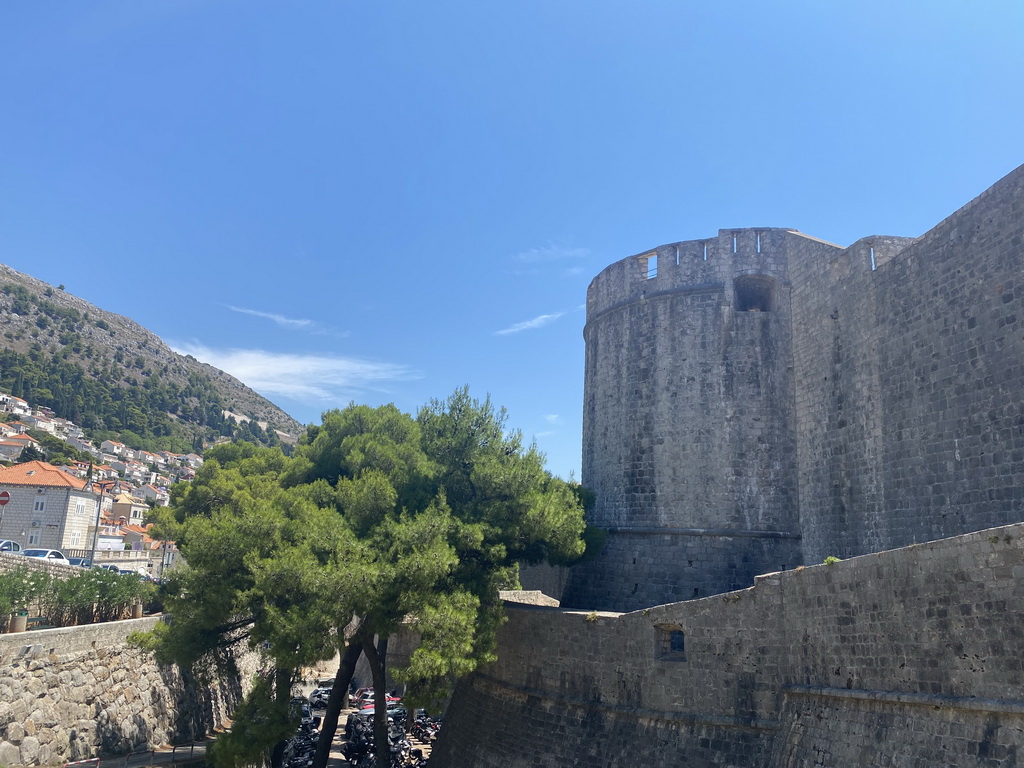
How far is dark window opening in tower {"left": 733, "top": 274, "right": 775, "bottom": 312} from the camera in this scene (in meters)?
18.4

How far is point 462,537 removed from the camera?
15102 millimetres

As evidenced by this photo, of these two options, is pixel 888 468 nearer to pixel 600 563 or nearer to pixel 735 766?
pixel 735 766

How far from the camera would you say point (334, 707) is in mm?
16031

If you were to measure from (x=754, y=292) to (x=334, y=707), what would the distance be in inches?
587

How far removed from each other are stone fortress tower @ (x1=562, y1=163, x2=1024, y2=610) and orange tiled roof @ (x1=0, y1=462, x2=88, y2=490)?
43116mm

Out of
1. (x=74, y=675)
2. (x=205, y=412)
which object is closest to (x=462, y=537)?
(x=74, y=675)

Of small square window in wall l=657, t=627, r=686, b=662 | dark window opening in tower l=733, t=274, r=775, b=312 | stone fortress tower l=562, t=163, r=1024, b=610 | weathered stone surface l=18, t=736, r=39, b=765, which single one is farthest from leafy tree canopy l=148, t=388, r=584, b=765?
dark window opening in tower l=733, t=274, r=775, b=312

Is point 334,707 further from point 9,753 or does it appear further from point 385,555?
point 9,753

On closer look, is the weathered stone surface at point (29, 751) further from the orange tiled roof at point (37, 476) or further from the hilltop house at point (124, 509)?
the hilltop house at point (124, 509)

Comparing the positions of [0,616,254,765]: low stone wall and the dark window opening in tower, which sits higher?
the dark window opening in tower

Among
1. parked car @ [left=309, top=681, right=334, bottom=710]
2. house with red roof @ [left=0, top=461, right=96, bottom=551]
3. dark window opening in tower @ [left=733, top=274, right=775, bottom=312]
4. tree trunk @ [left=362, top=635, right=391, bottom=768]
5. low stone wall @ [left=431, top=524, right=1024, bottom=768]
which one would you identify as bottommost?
parked car @ [left=309, top=681, right=334, bottom=710]

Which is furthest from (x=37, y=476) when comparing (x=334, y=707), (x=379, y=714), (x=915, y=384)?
(x=915, y=384)

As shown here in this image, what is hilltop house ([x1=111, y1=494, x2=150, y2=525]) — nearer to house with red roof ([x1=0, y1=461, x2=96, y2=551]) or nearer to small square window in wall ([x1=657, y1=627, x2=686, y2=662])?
house with red roof ([x1=0, y1=461, x2=96, y2=551])

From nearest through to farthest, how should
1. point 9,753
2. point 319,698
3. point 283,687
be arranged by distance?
1. point 9,753
2. point 283,687
3. point 319,698
